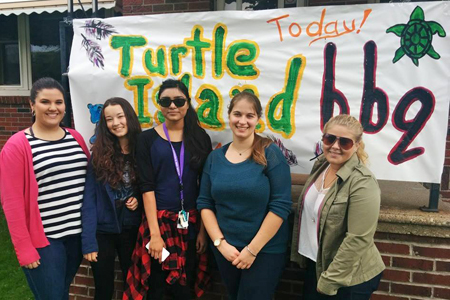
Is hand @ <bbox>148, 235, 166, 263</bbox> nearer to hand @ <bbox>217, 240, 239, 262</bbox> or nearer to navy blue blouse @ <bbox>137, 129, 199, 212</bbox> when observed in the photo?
navy blue blouse @ <bbox>137, 129, 199, 212</bbox>

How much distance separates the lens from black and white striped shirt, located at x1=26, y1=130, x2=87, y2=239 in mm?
2004

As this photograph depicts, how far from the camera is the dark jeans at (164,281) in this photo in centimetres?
223

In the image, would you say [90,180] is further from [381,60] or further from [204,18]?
[381,60]

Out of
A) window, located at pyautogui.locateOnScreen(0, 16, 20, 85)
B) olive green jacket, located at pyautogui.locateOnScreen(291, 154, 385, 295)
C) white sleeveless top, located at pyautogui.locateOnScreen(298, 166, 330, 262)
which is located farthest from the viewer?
window, located at pyautogui.locateOnScreen(0, 16, 20, 85)

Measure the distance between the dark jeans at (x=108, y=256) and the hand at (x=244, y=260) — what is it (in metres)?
0.76

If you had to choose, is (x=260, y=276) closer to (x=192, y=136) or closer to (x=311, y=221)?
(x=311, y=221)

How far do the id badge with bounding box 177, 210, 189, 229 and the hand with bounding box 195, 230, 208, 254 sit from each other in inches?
7.3

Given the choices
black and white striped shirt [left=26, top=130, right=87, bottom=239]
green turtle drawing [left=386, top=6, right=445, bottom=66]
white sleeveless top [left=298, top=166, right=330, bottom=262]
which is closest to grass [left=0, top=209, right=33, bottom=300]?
black and white striped shirt [left=26, top=130, right=87, bottom=239]

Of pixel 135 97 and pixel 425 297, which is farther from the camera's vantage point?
pixel 135 97

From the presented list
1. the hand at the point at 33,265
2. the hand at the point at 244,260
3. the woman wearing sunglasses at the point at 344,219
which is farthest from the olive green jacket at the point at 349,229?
the hand at the point at 33,265

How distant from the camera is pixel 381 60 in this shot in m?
2.38

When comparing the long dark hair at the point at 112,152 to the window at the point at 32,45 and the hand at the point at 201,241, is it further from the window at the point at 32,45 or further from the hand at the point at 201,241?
the window at the point at 32,45

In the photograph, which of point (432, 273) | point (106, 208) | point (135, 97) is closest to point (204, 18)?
point (135, 97)

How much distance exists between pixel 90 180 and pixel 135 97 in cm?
92
